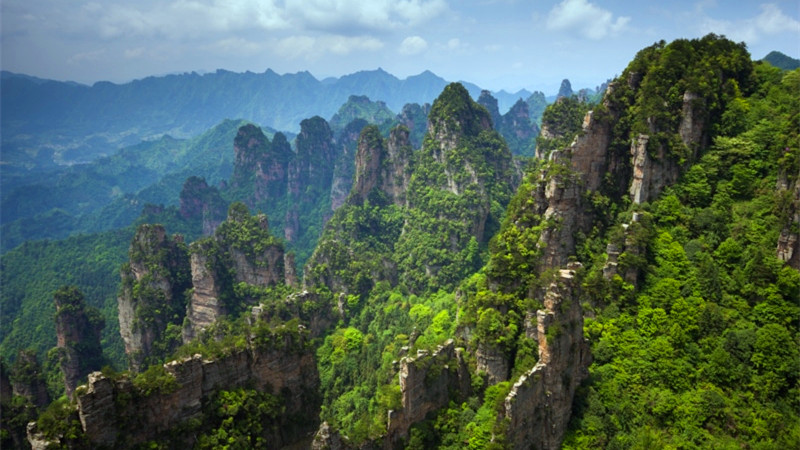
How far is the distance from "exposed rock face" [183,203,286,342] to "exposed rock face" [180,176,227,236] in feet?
194

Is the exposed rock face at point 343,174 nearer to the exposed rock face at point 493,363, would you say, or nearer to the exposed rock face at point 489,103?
the exposed rock face at point 489,103

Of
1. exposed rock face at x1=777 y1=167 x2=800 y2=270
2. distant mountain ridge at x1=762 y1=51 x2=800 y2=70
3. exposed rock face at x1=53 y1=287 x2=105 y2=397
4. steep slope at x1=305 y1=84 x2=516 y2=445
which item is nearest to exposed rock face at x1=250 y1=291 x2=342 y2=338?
steep slope at x1=305 y1=84 x2=516 y2=445

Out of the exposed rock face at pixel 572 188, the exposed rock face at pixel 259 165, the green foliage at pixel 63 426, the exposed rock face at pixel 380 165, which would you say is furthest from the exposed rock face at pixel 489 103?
the green foliage at pixel 63 426

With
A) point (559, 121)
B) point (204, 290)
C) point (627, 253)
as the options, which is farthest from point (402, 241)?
point (627, 253)

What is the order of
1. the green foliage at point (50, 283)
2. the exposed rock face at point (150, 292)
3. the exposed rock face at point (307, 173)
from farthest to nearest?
the exposed rock face at point (307, 173)
the green foliage at point (50, 283)
the exposed rock face at point (150, 292)

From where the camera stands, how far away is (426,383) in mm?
27344

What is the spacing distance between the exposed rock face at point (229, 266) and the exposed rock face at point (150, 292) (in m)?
2.98

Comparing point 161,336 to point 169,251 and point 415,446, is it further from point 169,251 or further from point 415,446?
point 415,446

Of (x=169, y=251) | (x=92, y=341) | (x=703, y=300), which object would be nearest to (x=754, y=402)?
(x=703, y=300)

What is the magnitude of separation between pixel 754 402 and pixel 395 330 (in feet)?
130

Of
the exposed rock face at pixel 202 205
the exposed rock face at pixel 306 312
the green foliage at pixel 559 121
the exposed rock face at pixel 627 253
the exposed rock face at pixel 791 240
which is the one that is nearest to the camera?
the exposed rock face at pixel 791 240

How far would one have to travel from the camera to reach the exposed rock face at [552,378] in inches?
968

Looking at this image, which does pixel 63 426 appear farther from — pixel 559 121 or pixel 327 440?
pixel 559 121

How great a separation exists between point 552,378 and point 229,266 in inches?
2200
